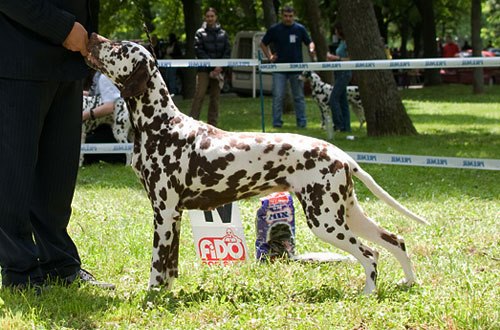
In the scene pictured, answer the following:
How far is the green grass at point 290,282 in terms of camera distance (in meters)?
4.33

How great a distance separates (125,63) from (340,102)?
10919mm

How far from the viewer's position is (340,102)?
50.5ft

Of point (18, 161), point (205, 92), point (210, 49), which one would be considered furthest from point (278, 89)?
point (18, 161)

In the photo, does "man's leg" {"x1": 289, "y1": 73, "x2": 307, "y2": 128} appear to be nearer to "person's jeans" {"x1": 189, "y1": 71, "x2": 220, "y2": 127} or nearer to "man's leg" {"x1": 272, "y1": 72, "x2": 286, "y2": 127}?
"man's leg" {"x1": 272, "y1": 72, "x2": 286, "y2": 127}

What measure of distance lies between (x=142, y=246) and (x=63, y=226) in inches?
44.1

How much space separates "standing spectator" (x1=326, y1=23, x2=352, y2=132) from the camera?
49.0 ft

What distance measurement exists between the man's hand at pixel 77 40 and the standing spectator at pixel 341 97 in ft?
33.3

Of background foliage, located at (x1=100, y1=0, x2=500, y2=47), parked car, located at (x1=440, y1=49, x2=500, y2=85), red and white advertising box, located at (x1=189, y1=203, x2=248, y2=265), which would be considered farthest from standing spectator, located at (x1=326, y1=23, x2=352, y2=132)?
parked car, located at (x1=440, y1=49, x2=500, y2=85)

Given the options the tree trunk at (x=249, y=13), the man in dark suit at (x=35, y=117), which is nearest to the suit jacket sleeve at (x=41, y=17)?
the man in dark suit at (x=35, y=117)

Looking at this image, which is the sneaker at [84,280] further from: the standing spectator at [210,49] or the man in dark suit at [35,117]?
the standing spectator at [210,49]

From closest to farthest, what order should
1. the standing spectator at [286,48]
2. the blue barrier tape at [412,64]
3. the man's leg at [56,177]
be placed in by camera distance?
1. the man's leg at [56,177]
2. the blue barrier tape at [412,64]
3. the standing spectator at [286,48]

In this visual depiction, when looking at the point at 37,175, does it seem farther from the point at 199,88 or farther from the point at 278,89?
the point at 278,89

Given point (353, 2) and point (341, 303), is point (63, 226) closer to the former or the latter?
point (341, 303)

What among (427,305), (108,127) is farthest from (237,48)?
(427,305)
